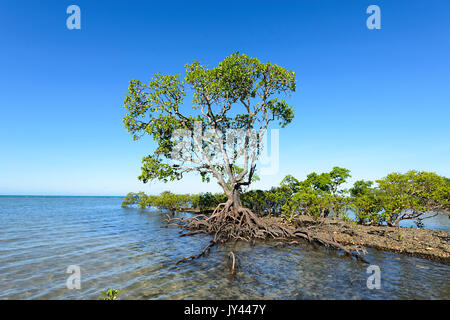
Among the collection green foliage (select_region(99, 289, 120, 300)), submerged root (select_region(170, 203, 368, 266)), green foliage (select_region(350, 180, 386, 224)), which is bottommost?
submerged root (select_region(170, 203, 368, 266))

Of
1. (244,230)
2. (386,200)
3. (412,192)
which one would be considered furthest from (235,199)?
(412,192)

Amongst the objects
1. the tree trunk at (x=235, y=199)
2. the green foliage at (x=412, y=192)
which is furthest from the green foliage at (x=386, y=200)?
the tree trunk at (x=235, y=199)

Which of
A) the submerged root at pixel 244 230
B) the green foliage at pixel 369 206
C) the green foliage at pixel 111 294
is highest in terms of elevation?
the green foliage at pixel 369 206

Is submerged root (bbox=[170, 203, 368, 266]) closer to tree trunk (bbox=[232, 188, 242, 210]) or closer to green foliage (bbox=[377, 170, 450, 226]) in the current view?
tree trunk (bbox=[232, 188, 242, 210])

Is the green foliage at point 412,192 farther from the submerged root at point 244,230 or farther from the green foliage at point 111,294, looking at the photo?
the green foliage at point 111,294

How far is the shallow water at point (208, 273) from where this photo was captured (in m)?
6.94

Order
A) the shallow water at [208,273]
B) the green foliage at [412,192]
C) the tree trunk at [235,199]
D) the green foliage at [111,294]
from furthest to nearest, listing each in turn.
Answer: the tree trunk at [235,199] < the green foliage at [412,192] < the shallow water at [208,273] < the green foliage at [111,294]

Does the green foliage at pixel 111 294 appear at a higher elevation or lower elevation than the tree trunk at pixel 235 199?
lower

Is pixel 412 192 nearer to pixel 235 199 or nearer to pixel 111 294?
pixel 235 199

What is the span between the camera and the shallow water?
6941 millimetres

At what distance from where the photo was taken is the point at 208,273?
8.60 meters

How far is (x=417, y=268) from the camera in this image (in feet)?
30.9

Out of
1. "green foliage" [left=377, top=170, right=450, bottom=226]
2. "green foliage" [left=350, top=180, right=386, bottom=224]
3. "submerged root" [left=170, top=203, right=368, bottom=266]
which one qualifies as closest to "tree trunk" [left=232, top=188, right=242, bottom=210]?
"submerged root" [left=170, top=203, right=368, bottom=266]
